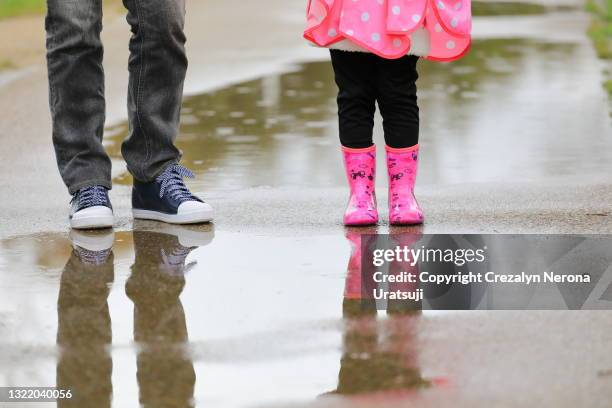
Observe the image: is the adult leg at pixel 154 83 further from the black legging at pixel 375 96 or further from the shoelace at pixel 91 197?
the black legging at pixel 375 96

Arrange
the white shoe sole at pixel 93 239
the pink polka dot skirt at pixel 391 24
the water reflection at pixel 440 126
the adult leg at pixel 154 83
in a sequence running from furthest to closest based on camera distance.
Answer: the water reflection at pixel 440 126, the adult leg at pixel 154 83, the pink polka dot skirt at pixel 391 24, the white shoe sole at pixel 93 239

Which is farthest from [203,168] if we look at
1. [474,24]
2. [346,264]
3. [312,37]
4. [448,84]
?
[474,24]

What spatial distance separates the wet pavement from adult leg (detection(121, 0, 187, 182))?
11.0 inches

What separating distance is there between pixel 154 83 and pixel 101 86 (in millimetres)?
202

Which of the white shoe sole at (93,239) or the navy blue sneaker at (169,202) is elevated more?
the navy blue sneaker at (169,202)

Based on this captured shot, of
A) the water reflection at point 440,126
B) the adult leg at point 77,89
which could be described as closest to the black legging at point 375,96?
the water reflection at point 440,126

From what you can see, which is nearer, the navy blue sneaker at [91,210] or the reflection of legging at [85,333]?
the reflection of legging at [85,333]

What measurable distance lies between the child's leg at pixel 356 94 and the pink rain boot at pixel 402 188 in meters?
0.12

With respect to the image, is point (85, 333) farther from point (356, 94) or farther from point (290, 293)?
point (356, 94)

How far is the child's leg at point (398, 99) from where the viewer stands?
4609mm

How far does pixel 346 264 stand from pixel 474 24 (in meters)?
7.99

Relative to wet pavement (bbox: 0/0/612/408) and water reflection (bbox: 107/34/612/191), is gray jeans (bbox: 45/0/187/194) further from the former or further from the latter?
water reflection (bbox: 107/34/612/191)

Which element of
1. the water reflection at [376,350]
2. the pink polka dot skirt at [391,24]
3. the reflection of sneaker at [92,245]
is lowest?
the water reflection at [376,350]

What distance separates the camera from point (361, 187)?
4.63 m
